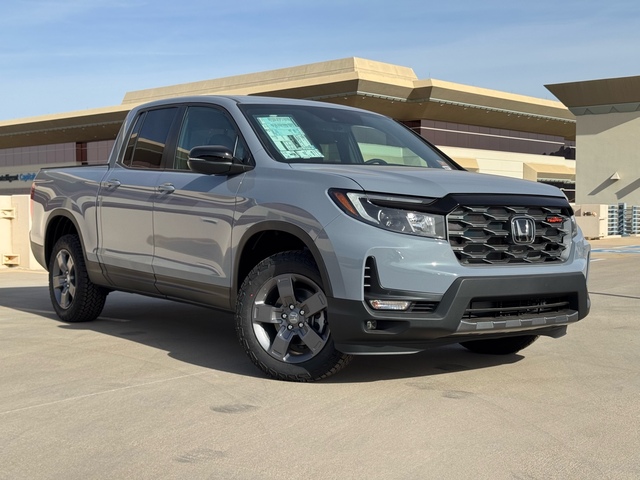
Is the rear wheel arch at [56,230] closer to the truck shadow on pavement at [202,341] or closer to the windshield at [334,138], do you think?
the truck shadow on pavement at [202,341]

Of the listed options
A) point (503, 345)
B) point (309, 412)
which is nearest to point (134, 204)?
point (309, 412)

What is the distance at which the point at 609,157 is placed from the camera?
44.6m

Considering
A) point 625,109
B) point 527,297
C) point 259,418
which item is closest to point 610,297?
point 527,297

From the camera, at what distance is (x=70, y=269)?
8.57 metres

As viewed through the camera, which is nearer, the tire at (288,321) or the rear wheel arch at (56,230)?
the tire at (288,321)

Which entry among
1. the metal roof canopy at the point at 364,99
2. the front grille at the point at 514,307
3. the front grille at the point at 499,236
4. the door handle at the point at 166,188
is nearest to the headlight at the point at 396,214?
the front grille at the point at 499,236

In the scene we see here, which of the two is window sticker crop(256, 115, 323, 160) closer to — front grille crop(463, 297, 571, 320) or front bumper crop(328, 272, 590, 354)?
front bumper crop(328, 272, 590, 354)

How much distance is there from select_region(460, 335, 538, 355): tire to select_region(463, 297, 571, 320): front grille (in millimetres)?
873

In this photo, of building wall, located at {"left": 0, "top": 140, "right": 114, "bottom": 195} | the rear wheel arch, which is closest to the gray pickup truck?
the rear wheel arch

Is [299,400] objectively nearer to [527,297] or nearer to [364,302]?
[364,302]

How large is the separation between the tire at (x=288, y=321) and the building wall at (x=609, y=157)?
134 feet

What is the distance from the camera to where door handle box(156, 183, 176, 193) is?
22.8ft

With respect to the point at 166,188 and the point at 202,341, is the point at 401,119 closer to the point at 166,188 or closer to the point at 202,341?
the point at 202,341

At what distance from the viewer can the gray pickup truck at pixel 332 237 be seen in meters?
5.43
